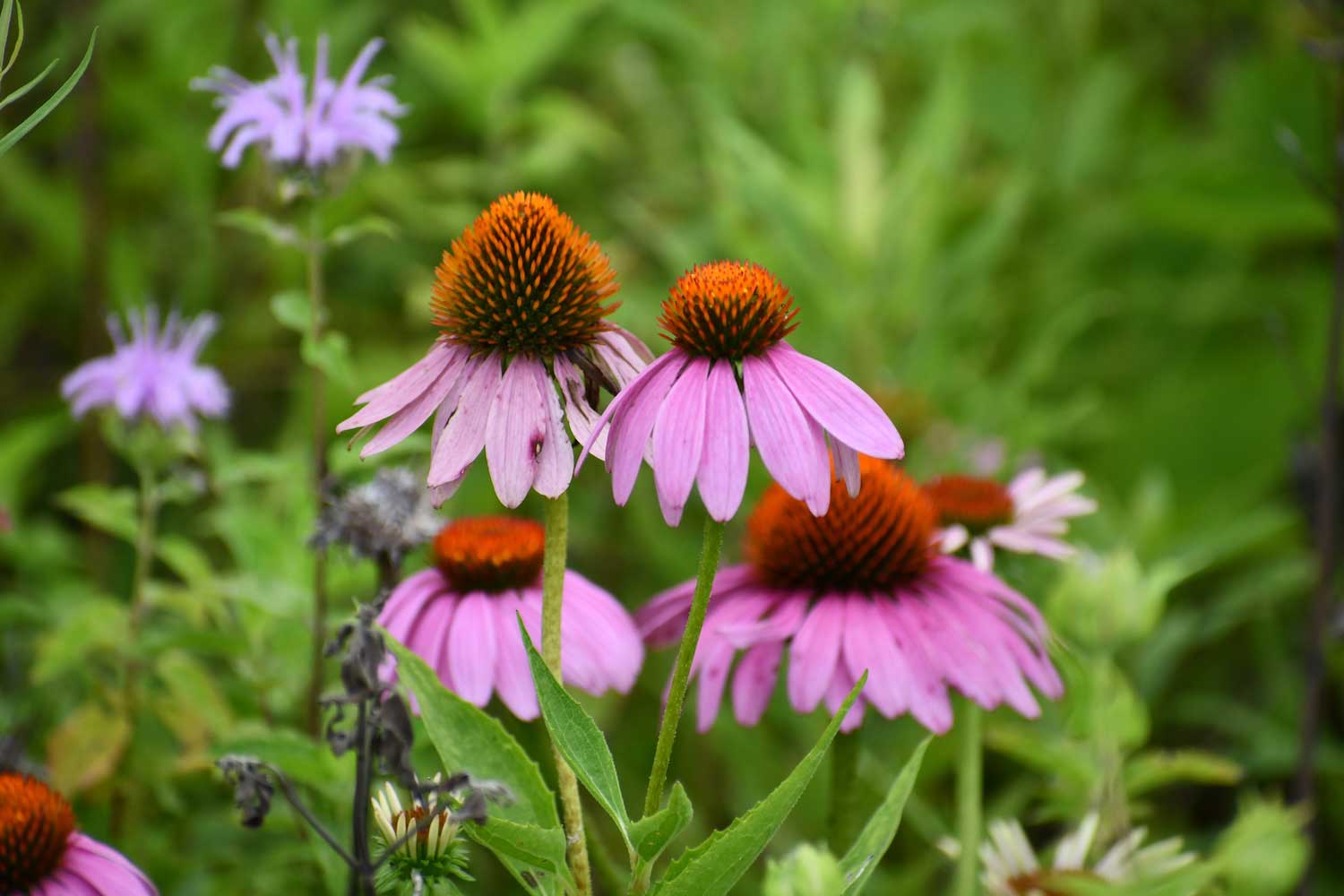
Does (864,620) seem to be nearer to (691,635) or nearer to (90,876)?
(691,635)

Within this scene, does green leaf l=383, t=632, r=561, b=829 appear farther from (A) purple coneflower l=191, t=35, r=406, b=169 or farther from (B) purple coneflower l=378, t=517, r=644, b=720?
(A) purple coneflower l=191, t=35, r=406, b=169

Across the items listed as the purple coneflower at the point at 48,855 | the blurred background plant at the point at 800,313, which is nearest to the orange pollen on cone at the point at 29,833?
the purple coneflower at the point at 48,855

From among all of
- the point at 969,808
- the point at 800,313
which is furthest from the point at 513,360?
the point at 800,313

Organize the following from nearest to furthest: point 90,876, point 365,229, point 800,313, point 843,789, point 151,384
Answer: point 90,876
point 843,789
point 365,229
point 151,384
point 800,313

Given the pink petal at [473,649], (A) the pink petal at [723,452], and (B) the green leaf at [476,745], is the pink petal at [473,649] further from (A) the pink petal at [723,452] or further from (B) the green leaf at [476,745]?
(A) the pink petal at [723,452]

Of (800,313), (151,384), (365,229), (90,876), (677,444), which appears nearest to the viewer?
(677,444)

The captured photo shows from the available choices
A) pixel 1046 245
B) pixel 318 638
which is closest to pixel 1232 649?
pixel 1046 245

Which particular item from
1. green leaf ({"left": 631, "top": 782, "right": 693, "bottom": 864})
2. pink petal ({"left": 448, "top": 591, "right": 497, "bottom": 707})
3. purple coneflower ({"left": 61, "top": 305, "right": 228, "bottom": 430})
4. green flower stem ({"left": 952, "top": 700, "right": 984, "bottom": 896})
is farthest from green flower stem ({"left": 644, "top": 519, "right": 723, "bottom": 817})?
purple coneflower ({"left": 61, "top": 305, "right": 228, "bottom": 430})
